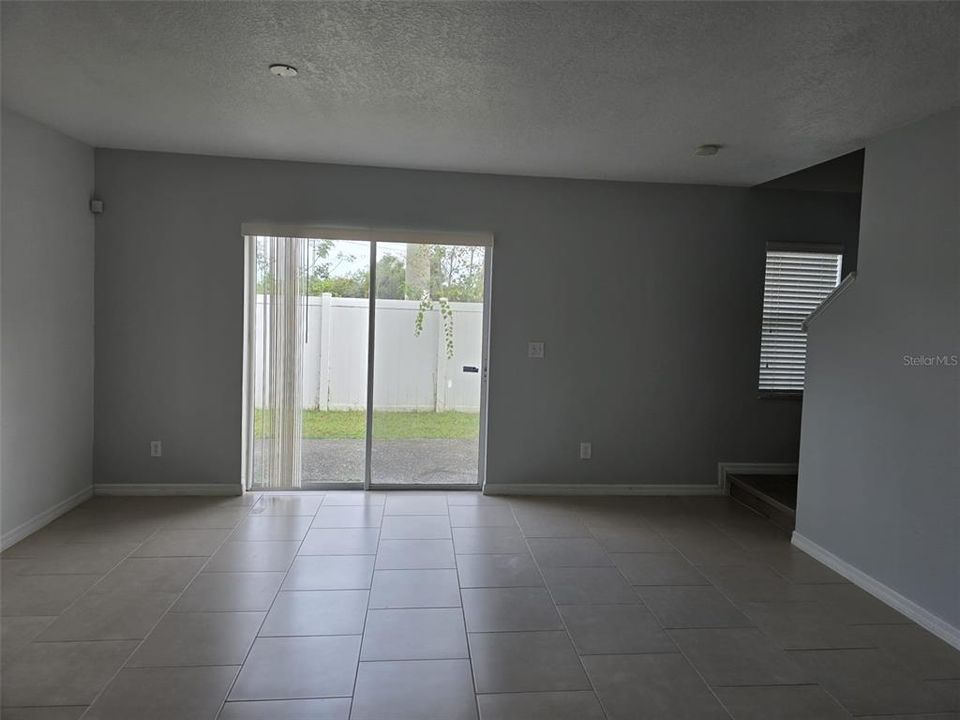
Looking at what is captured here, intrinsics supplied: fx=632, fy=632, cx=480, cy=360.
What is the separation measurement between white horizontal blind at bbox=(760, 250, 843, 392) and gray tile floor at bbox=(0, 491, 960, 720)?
1464 mm

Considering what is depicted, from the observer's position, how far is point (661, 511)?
4.61m

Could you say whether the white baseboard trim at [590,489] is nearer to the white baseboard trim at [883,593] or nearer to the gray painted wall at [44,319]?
the white baseboard trim at [883,593]

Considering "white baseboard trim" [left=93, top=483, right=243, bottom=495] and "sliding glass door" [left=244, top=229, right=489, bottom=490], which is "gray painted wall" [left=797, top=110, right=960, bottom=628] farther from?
"white baseboard trim" [left=93, top=483, right=243, bottom=495]

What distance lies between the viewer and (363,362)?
4754 mm

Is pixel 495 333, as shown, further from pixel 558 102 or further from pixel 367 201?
pixel 558 102

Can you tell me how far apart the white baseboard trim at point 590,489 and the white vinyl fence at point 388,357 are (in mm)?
656

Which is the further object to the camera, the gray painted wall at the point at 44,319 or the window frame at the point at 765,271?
the window frame at the point at 765,271

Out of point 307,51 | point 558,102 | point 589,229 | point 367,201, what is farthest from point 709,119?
point 367,201

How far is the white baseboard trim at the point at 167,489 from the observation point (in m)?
4.51

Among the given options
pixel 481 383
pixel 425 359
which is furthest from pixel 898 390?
pixel 425 359

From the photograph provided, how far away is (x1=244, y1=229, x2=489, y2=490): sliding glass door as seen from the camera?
459 cm

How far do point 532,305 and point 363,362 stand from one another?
1.35 m

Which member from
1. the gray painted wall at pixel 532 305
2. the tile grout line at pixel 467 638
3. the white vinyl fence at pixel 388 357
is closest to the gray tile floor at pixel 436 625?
the tile grout line at pixel 467 638

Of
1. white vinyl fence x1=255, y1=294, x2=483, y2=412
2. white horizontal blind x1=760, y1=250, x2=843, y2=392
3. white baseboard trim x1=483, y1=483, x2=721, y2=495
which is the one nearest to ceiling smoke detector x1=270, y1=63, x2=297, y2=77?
white vinyl fence x1=255, y1=294, x2=483, y2=412
